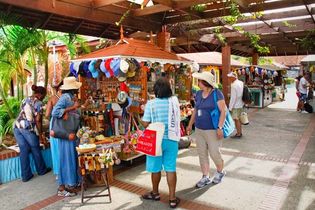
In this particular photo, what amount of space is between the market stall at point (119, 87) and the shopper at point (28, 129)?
0.83m

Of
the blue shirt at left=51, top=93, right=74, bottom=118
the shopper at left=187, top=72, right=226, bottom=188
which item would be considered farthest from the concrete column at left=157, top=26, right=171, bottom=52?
the blue shirt at left=51, top=93, right=74, bottom=118

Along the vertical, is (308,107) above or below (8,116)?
below

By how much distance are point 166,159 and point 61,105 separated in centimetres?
171

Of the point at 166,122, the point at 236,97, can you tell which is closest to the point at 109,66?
the point at 166,122

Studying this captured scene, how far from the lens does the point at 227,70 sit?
11.5m

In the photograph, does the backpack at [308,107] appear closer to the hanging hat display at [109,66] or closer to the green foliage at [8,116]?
the hanging hat display at [109,66]

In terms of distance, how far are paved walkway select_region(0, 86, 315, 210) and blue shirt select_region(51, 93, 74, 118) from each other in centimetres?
122

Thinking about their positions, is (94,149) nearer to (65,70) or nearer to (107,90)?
(107,90)

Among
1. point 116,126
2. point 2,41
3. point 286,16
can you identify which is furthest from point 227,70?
point 2,41

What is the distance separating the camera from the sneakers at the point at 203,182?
444 centimetres

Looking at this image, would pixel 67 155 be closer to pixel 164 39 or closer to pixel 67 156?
pixel 67 156

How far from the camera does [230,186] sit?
4438 millimetres

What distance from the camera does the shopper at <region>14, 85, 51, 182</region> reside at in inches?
194

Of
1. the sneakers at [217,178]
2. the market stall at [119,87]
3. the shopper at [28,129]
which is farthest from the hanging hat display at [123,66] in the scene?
the sneakers at [217,178]
